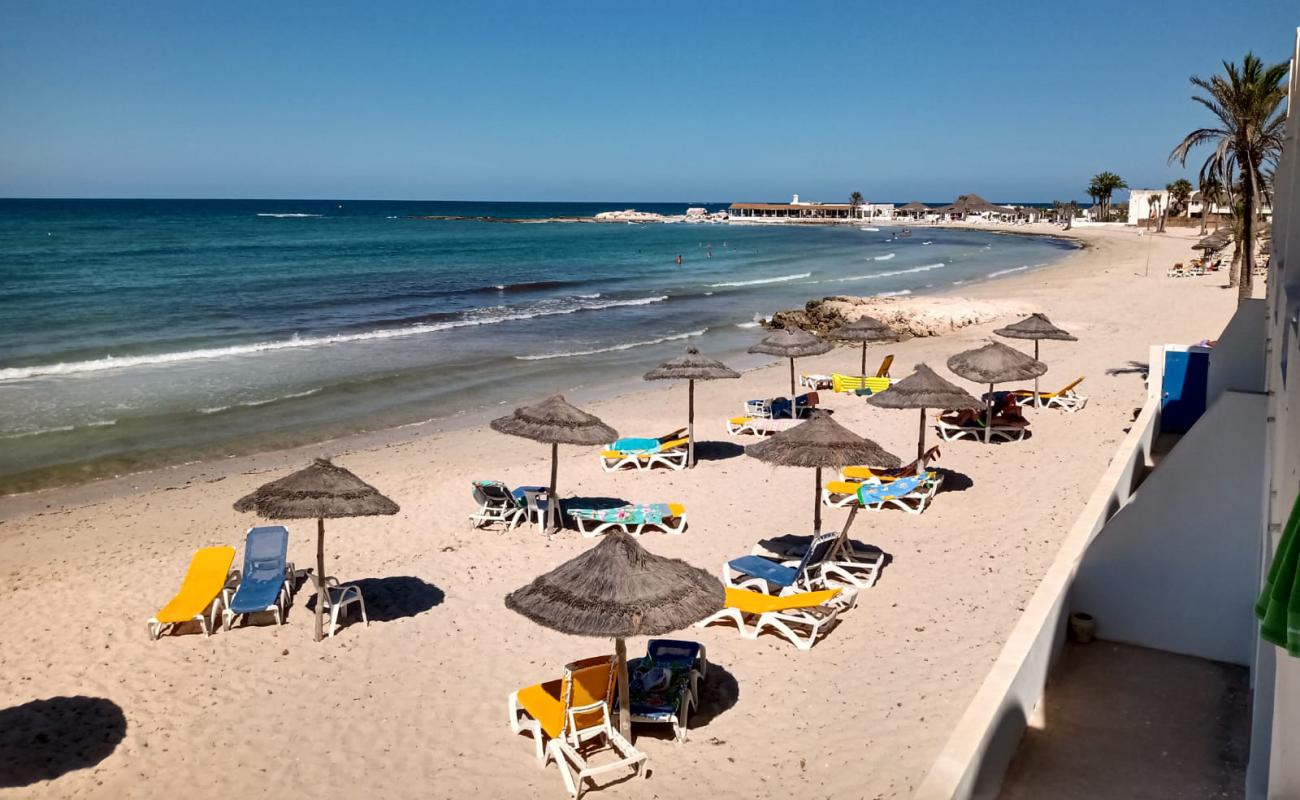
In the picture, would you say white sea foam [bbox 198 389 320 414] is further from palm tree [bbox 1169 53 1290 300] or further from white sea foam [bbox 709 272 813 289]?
white sea foam [bbox 709 272 813 289]

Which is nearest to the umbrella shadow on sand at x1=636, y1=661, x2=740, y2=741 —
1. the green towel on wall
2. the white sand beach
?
the white sand beach

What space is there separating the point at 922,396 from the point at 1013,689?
637cm

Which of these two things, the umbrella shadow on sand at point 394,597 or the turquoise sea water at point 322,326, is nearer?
the umbrella shadow on sand at point 394,597

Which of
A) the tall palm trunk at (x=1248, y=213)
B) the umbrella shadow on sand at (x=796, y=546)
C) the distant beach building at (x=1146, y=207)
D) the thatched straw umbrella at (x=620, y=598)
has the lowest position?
the umbrella shadow on sand at (x=796, y=546)

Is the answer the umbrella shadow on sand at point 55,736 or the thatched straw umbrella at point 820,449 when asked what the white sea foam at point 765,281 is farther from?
the umbrella shadow on sand at point 55,736

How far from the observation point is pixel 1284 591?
2.28 meters

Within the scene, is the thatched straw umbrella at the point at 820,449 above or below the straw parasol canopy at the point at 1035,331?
below

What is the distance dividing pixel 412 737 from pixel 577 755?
1.33m

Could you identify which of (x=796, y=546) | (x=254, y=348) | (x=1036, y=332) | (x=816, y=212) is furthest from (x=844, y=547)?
(x=816, y=212)

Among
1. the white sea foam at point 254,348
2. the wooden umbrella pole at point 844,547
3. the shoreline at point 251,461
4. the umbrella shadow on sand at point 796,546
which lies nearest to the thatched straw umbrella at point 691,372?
the umbrella shadow on sand at point 796,546

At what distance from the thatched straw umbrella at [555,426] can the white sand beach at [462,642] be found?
3.96 ft

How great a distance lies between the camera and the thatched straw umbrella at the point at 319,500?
25.2 feet

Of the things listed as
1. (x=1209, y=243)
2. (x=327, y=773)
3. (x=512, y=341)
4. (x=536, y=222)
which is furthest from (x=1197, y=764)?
(x=536, y=222)

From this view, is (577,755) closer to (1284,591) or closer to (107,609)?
(1284,591)
